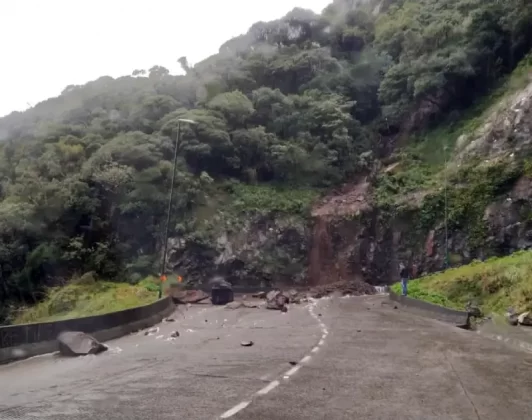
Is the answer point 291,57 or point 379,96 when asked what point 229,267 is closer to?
point 379,96

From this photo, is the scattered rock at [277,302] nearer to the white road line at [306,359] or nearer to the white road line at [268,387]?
the white road line at [306,359]

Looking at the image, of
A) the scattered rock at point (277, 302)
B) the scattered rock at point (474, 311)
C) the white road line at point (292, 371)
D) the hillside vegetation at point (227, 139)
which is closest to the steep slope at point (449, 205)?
Answer: the hillside vegetation at point (227, 139)

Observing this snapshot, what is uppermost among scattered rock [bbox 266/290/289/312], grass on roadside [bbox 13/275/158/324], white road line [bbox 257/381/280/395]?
white road line [bbox 257/381/280/395]

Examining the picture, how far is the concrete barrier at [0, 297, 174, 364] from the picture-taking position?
1265 centimetres

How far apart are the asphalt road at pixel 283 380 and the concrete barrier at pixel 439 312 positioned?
3.74m

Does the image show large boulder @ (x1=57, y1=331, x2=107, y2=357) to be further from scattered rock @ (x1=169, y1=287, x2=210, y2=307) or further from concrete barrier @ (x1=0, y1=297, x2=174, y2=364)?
scattered rock @ (x1=169, y1=287, x2=210, y2=307)

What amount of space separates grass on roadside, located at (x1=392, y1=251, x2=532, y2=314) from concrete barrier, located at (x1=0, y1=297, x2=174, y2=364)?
12.4m

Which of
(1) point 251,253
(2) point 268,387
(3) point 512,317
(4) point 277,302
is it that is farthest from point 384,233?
(2) point 268,387

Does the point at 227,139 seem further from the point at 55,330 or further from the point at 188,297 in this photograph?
the point at 55,330

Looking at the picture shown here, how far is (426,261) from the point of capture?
49.7 metres

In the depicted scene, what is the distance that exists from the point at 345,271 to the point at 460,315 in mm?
33019

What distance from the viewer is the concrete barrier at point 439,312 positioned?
20.9 m

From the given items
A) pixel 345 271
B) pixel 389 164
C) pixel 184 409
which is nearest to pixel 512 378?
pixel 184 409

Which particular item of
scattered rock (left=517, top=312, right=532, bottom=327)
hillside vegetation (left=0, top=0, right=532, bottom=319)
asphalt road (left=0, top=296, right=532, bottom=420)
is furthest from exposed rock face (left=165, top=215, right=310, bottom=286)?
scattered rock (left=517, top=312, right=532, bottom=327)
